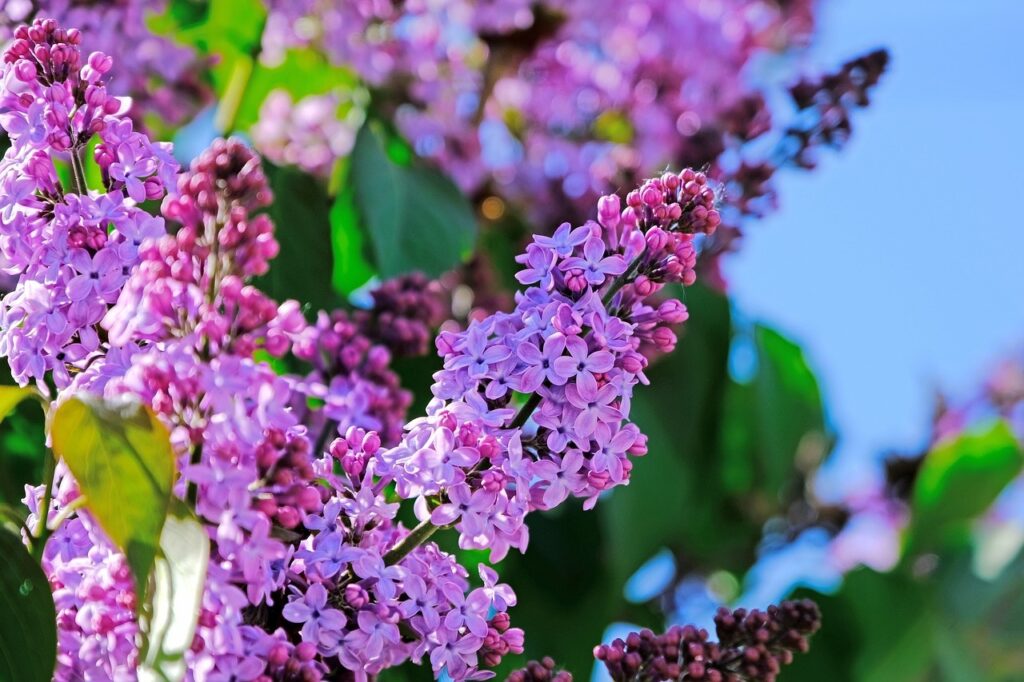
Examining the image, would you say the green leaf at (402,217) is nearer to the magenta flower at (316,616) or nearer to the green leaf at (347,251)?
the green leaf at (347,251)

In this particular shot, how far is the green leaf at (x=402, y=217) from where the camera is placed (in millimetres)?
1001

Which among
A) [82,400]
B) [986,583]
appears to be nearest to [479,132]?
[986,583]

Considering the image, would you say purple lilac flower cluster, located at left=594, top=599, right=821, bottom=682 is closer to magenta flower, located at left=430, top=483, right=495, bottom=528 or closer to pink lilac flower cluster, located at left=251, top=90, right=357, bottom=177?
magenta flower, located at left=430, top=483, right=495, bottom=528

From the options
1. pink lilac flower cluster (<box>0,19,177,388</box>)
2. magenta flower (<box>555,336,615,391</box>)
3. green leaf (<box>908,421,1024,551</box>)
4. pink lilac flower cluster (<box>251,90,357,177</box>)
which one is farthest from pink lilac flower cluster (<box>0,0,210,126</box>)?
green leaf (<box>908,421,1024,551</box>)

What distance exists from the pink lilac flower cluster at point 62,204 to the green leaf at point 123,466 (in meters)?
0.08

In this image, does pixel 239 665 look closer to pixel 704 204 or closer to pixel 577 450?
pixel 577 450

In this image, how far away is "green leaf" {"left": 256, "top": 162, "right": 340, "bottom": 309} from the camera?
0.87 meters

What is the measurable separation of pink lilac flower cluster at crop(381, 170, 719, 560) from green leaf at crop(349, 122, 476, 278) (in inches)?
15.8

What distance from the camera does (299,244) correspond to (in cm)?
89

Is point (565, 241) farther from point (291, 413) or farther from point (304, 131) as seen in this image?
point (304, 131)

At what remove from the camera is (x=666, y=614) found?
50.1 inches

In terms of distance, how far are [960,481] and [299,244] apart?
82 cm

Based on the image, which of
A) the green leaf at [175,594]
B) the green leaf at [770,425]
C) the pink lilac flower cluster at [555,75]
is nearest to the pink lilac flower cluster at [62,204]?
the green leaf at [175,594]

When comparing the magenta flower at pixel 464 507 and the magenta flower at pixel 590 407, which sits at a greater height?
the magenta flower at pixel 590 407
